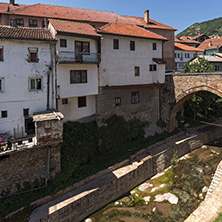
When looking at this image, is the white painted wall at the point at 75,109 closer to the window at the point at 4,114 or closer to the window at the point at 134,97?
the window at the point at 4,114

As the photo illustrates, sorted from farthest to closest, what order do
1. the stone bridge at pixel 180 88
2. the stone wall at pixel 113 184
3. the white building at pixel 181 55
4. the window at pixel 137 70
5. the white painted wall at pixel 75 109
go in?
the white building at pixel 181 55, the window at pixel 137 70, the stone bridge at pixel 180 88, the white painted wall at pixel 75 109, the stone wall at pixel 113 184

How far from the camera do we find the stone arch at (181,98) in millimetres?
18142

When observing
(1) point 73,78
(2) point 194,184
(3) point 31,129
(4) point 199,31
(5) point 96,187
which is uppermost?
(4) point 199,31

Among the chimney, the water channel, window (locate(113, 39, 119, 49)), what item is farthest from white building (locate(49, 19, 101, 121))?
the chimney

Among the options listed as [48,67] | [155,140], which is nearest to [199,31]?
[155,140]

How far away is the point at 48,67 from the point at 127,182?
11.0m

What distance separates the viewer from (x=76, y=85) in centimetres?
1516

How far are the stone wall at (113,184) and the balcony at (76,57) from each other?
9188mm

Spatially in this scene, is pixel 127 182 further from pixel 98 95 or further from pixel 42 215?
pixel 98 95

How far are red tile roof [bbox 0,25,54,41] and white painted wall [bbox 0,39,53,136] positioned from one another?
39 cm

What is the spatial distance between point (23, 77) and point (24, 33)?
126 inches

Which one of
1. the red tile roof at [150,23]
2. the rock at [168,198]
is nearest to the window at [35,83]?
the rock at [168,198]

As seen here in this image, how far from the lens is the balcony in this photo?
13945 millimetres

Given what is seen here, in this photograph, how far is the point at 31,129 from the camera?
14195 mm
